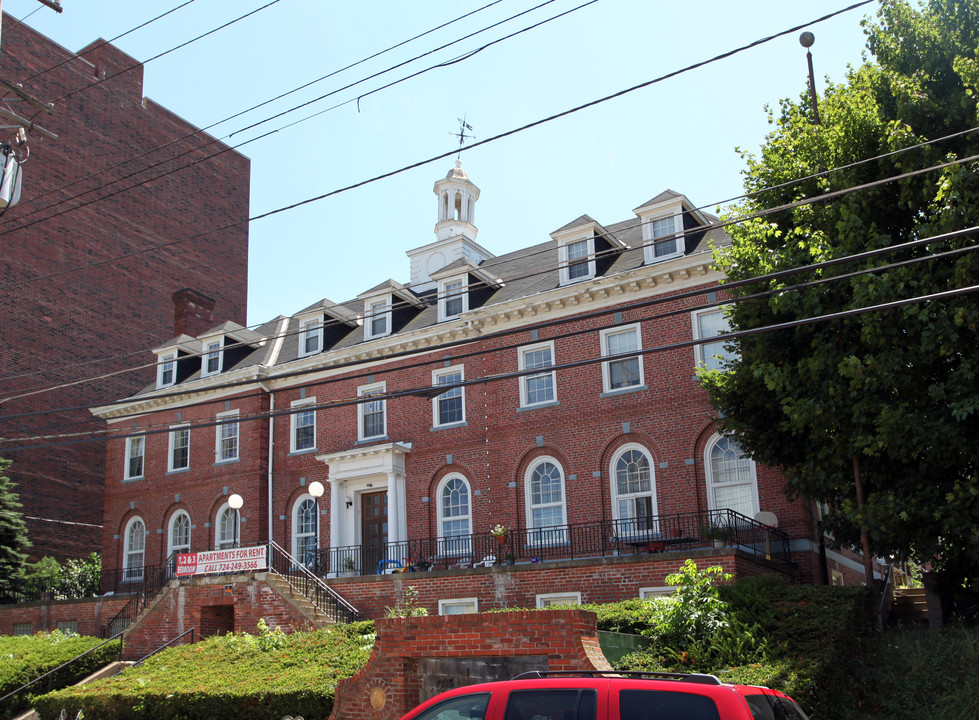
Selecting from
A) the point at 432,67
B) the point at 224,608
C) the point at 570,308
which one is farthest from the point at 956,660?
the point at 224,608

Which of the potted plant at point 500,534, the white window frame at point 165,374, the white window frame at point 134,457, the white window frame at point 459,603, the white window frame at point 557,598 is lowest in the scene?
the white window frame at point 459,603

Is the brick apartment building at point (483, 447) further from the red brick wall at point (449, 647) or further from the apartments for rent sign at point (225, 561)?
the red brick wall at point (449, 647)

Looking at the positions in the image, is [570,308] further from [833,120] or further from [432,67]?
[432,67]

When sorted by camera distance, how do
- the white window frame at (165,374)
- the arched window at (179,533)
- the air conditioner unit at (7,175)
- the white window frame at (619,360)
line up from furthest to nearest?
the white window frame at (165,374) → the arched window at (179,533) → the white window frame at (619,360) → the air conditioner unit at (7,175)

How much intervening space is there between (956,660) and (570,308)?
577 inches

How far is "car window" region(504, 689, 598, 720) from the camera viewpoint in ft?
24.3

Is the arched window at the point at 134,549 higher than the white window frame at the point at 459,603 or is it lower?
higher

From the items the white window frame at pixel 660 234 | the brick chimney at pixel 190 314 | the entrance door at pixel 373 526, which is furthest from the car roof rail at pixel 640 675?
the brick chimney at pixel 190 314

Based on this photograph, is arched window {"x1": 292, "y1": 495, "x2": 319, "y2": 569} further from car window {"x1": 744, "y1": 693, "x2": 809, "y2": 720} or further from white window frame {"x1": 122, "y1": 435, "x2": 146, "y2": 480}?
car window {"x1": 744, "y1": 693, "x2": 809, "y2": 720}

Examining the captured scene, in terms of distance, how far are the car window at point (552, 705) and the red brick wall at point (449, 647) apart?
359 centimetres

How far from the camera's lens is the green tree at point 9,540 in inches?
1235

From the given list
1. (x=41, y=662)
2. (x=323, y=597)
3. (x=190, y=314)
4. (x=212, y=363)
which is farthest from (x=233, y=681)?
(x=190, y=314)

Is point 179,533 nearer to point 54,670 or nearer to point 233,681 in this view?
point 54,670

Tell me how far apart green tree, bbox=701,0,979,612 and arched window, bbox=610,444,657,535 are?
564 centimetres
